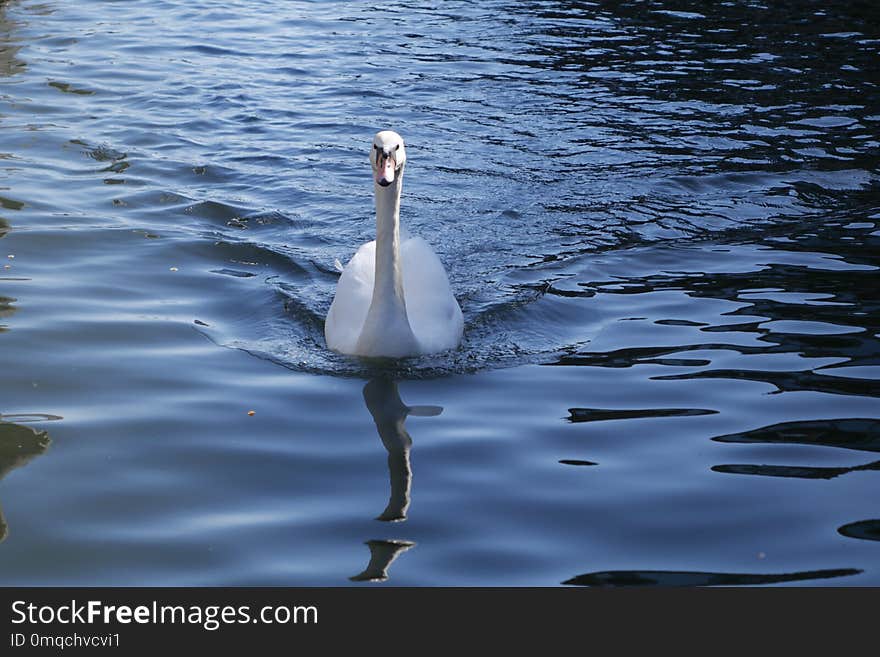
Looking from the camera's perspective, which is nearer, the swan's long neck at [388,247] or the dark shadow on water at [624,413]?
the dark shadow on water at [624,413]

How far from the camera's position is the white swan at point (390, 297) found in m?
7.76

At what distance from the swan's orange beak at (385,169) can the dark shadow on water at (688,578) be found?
296 cm

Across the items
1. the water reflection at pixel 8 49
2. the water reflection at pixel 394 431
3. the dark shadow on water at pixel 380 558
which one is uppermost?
the water reflection at pixel 8 49

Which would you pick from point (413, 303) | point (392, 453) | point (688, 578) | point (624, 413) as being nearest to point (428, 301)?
point (413, 303)

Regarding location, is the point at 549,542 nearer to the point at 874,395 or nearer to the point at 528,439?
the point at 528,439

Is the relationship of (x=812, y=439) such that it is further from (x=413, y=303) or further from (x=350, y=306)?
(x=350, y=306)

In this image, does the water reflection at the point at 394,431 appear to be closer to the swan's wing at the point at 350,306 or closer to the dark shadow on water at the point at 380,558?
the dark shadow on water at the point at 380,558

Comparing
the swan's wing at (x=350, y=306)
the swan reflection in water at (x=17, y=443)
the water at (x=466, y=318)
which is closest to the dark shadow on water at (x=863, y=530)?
the water at (x=466, y=318)

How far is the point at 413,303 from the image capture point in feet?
27.5

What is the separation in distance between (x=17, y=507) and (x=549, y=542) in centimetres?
Result: 247

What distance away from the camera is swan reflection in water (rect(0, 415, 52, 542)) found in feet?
20.7

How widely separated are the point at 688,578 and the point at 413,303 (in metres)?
3.56

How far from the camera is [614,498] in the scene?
6.01 m

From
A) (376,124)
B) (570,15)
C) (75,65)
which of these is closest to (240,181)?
(376,124)
